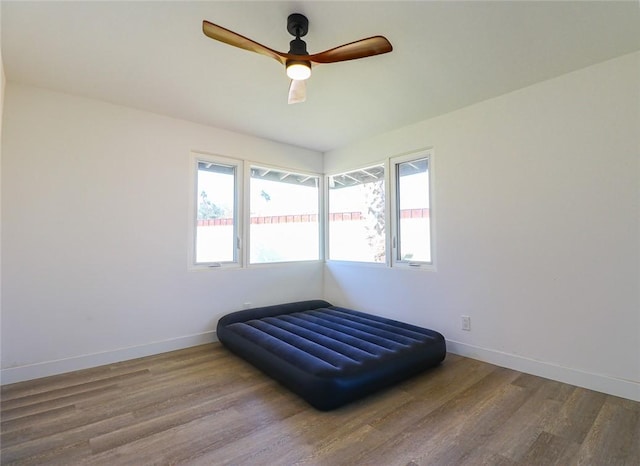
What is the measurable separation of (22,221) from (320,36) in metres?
2.74

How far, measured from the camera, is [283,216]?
166 inches

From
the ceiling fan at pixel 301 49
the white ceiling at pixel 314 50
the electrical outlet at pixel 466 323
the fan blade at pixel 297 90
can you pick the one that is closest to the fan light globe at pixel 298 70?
the ceiling fan at pixel 301 49

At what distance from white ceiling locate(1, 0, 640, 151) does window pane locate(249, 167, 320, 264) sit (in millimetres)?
1189

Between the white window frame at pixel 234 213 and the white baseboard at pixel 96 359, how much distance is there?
2.53ft

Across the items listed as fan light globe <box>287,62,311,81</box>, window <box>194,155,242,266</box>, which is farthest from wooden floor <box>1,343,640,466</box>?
fan light globe <box>287,62,311,81</box>

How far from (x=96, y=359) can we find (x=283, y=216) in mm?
2503

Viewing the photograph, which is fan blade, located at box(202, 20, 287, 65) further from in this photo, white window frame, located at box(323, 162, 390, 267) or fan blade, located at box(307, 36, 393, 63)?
white window frame, located at box(323, 162, 390, 267)

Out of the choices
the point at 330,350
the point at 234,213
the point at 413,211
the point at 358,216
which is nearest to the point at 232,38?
the point at 330,350

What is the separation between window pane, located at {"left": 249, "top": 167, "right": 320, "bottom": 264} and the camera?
394 cm

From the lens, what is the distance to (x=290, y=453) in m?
1.61

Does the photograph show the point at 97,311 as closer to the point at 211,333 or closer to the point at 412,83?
the point at 211,333

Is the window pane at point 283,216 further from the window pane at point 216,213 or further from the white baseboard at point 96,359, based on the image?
the white baseboard at point 96,359

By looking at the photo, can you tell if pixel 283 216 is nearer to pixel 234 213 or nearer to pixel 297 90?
pixel 234 213

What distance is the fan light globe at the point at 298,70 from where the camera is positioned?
72.1 inches
